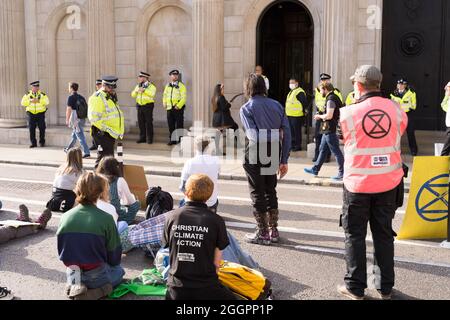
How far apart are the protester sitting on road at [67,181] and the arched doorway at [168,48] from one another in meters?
9.52

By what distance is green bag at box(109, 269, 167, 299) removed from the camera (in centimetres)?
563

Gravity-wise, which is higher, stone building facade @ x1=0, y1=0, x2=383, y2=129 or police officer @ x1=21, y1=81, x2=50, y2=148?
stone building facade @ x1=0, y1=0, x2=383, y2=129

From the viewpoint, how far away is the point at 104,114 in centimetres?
1037

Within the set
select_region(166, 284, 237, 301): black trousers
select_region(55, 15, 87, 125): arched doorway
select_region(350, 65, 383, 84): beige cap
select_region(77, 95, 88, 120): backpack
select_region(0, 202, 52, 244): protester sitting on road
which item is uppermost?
select_region(55, 15, 87, 125): arched doorway

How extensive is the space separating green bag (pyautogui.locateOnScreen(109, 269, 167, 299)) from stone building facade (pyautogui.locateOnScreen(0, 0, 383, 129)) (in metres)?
9.64

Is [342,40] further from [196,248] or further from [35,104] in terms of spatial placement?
[196,248]

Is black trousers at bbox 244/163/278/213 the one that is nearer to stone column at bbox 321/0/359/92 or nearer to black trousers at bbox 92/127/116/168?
black trousers at bbox 92/127/116/168

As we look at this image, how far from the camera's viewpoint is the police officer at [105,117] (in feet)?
33.9

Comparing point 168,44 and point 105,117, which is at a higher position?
point 168,44

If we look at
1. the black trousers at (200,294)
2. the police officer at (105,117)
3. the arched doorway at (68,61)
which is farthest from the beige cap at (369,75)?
the arched doorway at (68,61)

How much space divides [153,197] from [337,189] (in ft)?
16.2

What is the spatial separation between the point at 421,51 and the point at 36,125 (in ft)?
36.1

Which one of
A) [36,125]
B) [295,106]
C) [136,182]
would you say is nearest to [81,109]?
[36,125]

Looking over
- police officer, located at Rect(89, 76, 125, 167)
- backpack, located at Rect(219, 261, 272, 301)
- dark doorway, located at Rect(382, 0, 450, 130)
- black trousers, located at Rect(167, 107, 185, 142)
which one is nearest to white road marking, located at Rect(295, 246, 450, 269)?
backpack, located at Rect(219, 261, 272, 301)
